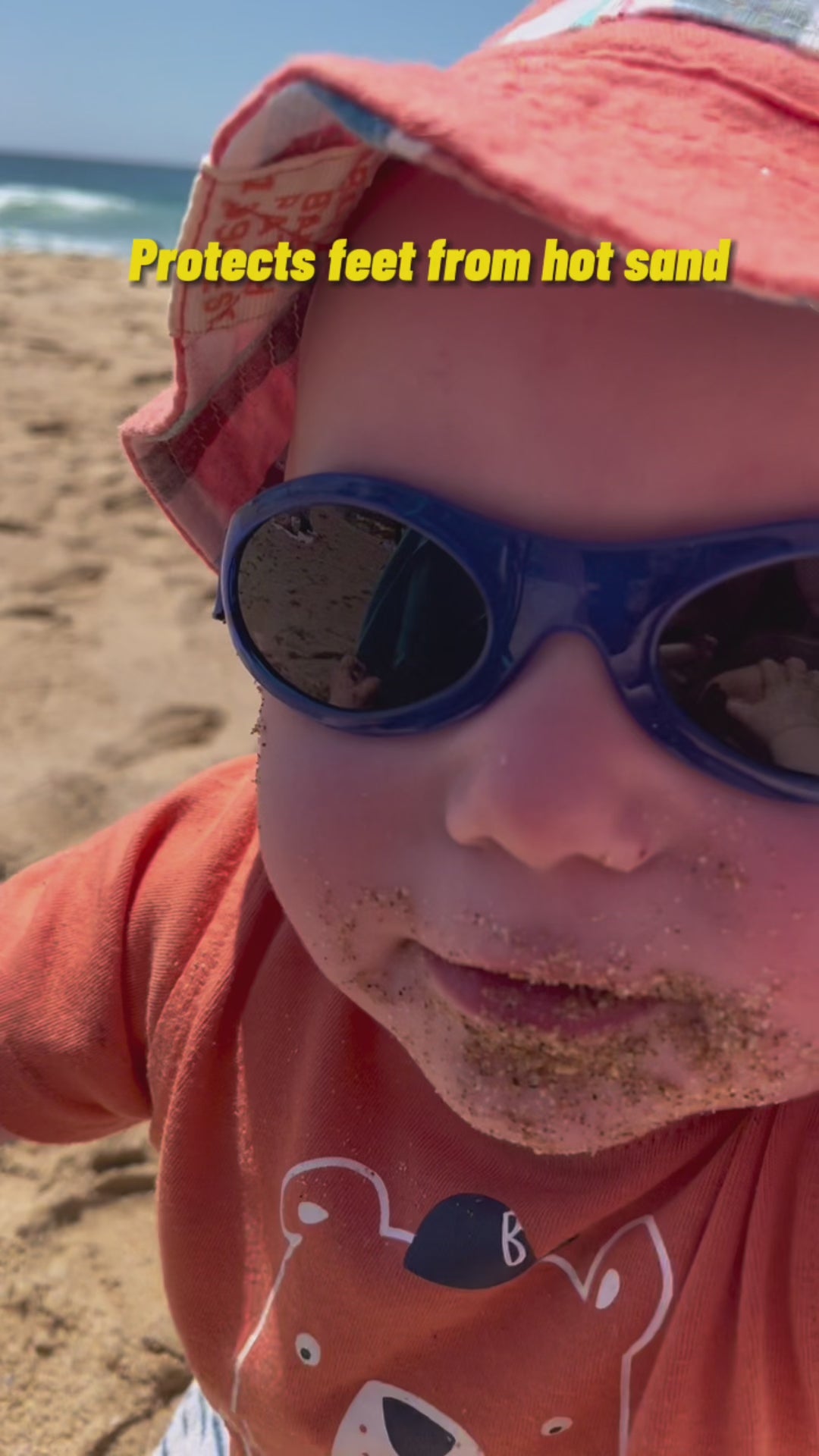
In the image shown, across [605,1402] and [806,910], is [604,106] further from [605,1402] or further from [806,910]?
[605,1402]

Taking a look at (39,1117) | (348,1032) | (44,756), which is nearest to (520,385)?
(348,1032)

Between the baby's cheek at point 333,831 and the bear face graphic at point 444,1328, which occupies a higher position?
the baby's cheek at point 333,831

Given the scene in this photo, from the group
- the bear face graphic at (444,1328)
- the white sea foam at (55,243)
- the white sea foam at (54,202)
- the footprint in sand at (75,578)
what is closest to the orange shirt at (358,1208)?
the bear face graphic at (444,1328)

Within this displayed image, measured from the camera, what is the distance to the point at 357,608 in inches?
27.9

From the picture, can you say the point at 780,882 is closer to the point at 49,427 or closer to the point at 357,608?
the point at 357,608

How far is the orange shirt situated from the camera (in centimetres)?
79

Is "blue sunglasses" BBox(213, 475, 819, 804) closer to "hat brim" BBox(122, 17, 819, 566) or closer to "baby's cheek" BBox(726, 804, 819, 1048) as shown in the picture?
"baby's cheek" BBox(726, 804, 819, 1048)

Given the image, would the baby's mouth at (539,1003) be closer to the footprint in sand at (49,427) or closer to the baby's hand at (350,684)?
the baby's hand at (350,684)

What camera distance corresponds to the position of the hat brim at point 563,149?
1.70 feet

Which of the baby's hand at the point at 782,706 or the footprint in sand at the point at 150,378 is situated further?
the footprint in sand at the point at 150,378

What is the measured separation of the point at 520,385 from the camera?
0.61 m

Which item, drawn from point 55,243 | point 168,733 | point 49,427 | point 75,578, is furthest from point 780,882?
point 55,243

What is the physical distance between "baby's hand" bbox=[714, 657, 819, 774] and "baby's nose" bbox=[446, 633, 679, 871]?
0.16ft
